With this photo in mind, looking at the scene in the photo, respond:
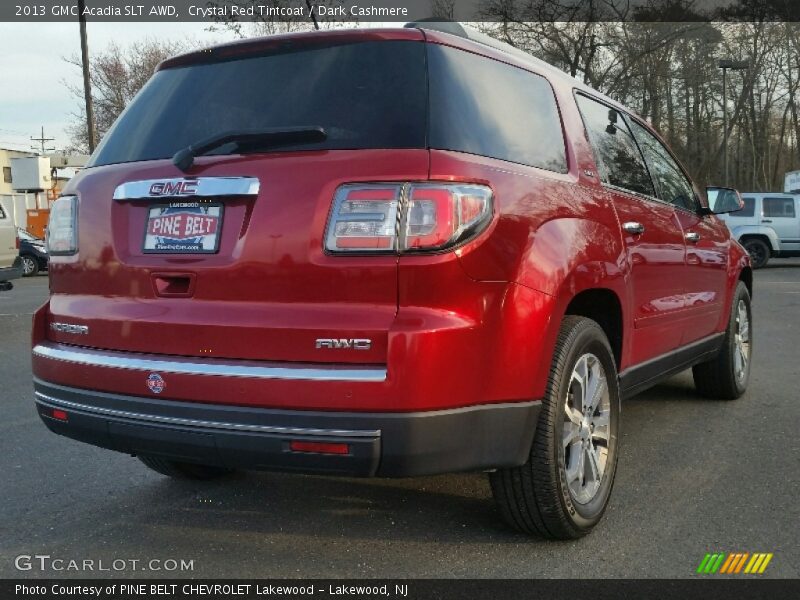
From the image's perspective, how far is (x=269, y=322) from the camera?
243cm

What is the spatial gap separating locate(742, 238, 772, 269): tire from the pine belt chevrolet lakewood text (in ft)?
62.0

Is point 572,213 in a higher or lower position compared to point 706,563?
higher

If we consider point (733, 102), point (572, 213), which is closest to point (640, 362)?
point (572, 213)

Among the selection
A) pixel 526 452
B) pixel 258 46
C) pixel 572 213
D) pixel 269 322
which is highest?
pixel 258 46

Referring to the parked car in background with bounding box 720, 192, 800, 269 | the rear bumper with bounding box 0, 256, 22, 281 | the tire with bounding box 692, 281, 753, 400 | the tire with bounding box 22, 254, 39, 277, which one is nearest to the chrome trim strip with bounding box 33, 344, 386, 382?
the tire with bounding box 692, 281, 753, 400

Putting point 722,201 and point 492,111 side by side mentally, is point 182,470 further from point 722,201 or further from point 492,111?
point 722,201

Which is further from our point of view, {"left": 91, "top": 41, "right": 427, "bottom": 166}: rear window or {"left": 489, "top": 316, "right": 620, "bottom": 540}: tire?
{"left": 489, "top": 316, "right": 620, "bottom": 540}: tire

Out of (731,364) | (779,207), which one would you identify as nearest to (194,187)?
(731,364)

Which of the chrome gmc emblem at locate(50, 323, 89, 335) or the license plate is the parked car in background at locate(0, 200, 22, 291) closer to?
the chrome gmc emblem at locate(50, 323, 89, 335)

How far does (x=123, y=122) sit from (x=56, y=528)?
1.67 meters

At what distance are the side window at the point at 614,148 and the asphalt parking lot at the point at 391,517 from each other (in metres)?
1.43

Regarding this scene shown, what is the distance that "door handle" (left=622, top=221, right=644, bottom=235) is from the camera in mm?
3447

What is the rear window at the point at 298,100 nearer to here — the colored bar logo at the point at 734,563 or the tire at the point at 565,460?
the tire at the point at 565,460

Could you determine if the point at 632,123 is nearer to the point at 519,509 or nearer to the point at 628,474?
the point at 628,474
